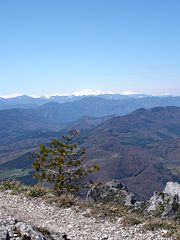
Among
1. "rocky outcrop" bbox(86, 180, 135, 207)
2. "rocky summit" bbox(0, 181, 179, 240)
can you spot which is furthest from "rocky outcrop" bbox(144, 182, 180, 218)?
"rocky summit" bbox(0, 181, 179, 240)

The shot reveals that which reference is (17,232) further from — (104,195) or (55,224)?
(104,195)

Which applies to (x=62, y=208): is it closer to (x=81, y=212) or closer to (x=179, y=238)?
(x=81, y=212)

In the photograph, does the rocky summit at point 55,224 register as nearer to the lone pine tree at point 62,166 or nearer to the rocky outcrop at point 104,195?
the rocky outcrop at point 104,195

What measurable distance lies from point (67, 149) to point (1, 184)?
922cm

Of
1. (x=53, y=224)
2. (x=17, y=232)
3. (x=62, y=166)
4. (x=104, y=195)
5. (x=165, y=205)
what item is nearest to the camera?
(x=17, y=232)

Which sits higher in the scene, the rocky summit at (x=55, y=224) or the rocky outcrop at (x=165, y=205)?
the rocky summit at (x=55, y=224)

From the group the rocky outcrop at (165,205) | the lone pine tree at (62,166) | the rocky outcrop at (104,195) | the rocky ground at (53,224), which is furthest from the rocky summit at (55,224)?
the rocky outcrop at (165,205)

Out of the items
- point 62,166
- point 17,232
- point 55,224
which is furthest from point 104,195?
point 17,232

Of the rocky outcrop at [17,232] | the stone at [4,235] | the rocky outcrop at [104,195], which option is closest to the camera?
the stone at [4,235]

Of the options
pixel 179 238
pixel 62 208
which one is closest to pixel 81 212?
pixel 62 208

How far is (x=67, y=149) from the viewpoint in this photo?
34.9m

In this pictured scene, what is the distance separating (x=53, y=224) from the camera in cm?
1991

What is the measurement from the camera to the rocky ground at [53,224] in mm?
14547

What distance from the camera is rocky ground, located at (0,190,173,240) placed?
47.7ft
